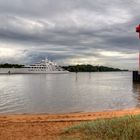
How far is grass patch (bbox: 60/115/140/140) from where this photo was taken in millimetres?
8349

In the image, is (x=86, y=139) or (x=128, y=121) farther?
(x=128, y=121)

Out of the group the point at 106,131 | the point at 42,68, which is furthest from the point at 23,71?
the point at 106,131

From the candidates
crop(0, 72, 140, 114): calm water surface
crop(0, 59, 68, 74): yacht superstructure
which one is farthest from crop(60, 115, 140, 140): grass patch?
crop(0, 59, 68, 74): yacht superstructure

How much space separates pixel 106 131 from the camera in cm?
902

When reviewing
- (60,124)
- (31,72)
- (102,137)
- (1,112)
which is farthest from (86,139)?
(31,72)

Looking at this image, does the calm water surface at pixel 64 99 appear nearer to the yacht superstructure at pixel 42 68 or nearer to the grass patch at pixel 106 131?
the grass patch at pixel 106 131

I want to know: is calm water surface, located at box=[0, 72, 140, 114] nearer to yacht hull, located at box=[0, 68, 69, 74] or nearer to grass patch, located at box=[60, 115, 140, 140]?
grass patch, located at box=[60, 115, 140, 140]

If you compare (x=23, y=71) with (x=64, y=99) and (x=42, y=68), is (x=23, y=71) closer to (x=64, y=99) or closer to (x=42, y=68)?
(x=42, y=68)

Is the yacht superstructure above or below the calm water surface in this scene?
above

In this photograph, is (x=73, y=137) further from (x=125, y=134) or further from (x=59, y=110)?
(x=59, y=110)

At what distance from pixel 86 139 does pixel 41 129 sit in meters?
2.64

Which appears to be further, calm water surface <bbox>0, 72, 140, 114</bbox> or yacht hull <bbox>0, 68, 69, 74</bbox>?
yacht hull <bbox>0, 68, 69, 74</bbox>

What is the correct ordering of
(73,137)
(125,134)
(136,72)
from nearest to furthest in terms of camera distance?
(125,134) → (73,137) → (136,72)

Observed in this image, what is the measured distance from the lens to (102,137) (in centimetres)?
851
